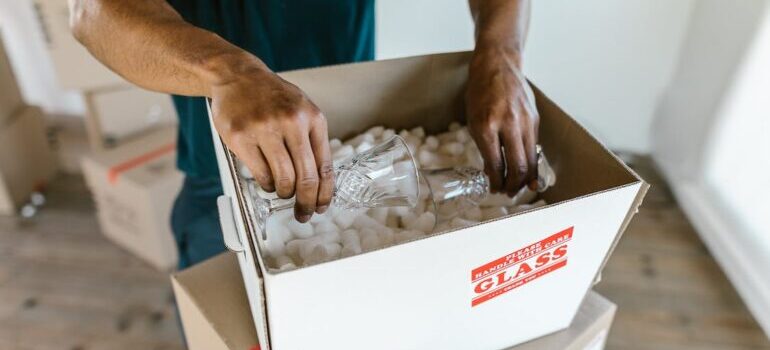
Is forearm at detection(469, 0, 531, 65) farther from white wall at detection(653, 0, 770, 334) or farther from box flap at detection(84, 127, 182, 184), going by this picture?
box flap at detection(84, 127, 182, 184)

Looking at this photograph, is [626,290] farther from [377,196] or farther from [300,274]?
[300,274]

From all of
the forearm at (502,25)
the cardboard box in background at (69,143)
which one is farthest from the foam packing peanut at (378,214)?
the cardboard box in background at (69,143)

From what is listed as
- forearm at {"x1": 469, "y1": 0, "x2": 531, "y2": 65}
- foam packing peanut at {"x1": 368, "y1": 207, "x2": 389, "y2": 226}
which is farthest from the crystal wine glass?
forearm at {"x1": 469, "y1": 0, "x2": 531, "y2": 65}

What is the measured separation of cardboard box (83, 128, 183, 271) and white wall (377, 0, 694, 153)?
2.15 ft

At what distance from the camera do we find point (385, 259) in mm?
473

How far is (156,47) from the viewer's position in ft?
2.03

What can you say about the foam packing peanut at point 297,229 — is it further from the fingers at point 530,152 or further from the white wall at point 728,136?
the white wall at point 728,136

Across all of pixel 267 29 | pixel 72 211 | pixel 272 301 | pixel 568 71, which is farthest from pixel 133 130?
pixel 272 301

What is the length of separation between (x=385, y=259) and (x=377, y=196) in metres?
0.17

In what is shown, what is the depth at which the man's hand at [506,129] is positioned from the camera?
27.3 inches

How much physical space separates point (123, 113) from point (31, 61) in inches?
18.3

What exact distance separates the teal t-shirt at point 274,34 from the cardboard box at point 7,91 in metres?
1.07

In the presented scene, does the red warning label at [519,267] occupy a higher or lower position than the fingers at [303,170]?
lower

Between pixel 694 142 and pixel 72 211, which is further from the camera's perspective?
pixel 72 211
